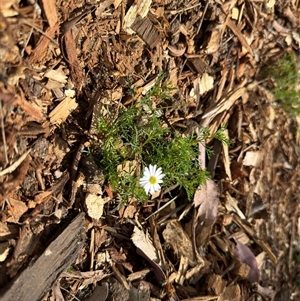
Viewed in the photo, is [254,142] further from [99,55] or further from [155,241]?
[99,55]

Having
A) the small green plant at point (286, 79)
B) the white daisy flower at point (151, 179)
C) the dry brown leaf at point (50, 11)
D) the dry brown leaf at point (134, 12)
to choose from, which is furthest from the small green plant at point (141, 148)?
the small green plant at point (286, 79)

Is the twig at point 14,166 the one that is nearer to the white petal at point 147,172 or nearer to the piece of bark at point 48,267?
the piece of bark at point 48,267

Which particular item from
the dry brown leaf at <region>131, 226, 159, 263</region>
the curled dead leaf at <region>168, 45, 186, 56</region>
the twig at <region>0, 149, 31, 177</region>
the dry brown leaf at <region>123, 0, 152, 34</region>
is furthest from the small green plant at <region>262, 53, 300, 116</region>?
the twig at <region>0, 149, 31, 177</region>

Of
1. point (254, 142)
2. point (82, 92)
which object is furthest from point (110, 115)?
point (254, 142)

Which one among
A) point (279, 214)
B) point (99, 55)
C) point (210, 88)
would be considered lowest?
point (279, 214)

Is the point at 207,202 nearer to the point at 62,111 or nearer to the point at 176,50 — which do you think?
the point at 176,50
